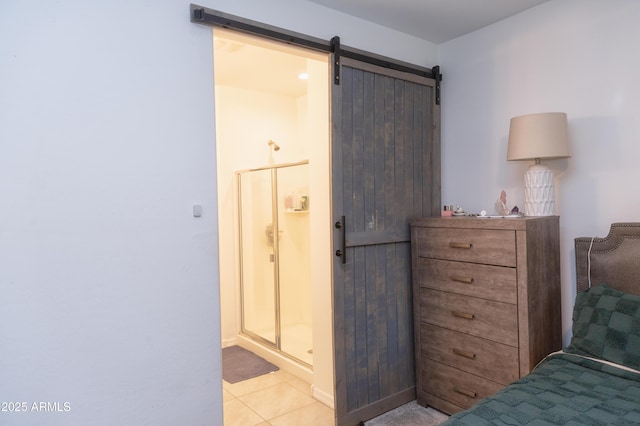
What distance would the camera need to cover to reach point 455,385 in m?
2.39

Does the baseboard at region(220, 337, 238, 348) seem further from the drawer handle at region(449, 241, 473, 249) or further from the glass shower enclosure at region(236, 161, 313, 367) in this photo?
the drawer handle at region(449, 241, 473, 249)

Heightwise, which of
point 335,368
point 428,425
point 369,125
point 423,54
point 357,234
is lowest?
point 428,425

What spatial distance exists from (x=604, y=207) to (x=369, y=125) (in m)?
1.35

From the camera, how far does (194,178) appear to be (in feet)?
6.25

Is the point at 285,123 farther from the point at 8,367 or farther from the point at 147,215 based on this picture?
the point at 8,367

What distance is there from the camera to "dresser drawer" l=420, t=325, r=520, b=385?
2.15m

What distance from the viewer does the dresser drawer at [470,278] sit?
84.4 inches

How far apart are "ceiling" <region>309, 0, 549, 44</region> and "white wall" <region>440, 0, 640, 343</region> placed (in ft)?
0.37

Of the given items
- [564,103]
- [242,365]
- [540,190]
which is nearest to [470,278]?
[540,190]

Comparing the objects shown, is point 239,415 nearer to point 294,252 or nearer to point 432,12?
point 294,252

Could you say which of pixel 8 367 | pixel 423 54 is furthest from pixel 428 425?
pixel 423 54

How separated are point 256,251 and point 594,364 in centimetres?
288

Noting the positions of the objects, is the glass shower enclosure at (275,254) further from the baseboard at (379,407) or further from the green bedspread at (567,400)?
the green bedspread at (567,400)

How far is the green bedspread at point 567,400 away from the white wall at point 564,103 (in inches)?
27.5
